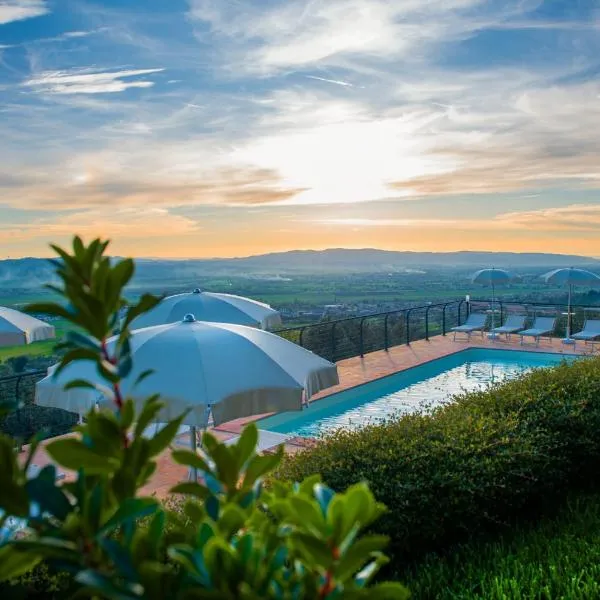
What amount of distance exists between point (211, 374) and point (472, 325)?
1573cm

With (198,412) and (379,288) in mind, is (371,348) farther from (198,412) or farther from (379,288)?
(379,288)

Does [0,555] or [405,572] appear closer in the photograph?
[0,555]

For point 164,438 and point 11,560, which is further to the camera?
point 164,438

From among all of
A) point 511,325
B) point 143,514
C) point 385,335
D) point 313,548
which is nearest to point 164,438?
point 143,514

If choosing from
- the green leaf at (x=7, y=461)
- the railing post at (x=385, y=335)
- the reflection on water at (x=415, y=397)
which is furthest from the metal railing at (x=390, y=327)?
the green leaf at (x=7, y=461)

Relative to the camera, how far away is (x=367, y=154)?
1533 cm

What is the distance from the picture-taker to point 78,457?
1.30 metres

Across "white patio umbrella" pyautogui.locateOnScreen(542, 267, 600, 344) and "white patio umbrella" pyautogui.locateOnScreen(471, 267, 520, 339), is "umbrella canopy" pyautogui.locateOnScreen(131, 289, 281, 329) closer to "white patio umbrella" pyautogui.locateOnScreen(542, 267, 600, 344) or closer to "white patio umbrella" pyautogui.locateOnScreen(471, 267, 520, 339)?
"white patio umbrella" pyautogui.locateOnScreen(542, 267, 600, 344)

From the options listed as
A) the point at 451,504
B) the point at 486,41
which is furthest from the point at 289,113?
the point at 451,504

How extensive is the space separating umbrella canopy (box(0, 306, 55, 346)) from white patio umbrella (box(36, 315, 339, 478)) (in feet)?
14.4

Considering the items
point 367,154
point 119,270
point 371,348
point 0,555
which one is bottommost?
point 371,348

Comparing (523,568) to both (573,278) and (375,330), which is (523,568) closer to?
(375,330)

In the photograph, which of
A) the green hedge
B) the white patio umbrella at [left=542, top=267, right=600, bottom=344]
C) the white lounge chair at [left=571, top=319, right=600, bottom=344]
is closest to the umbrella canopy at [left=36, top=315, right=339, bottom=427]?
the green hedge

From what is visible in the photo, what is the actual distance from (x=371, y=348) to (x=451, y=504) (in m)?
13.3
